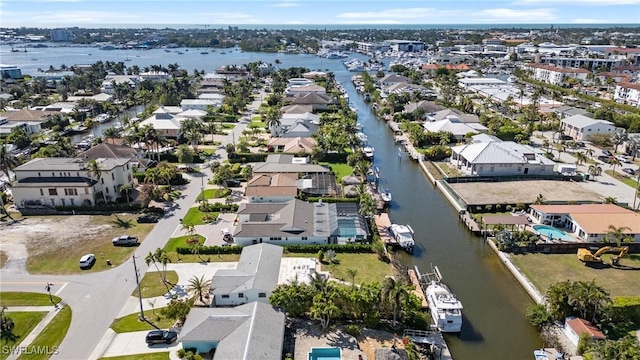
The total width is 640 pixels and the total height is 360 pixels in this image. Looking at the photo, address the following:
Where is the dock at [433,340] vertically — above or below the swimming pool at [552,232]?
below

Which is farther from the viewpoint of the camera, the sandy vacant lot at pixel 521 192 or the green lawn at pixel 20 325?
the sandy vacant lot at pixel 521 192

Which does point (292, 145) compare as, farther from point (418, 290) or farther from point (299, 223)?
point (418, 290)

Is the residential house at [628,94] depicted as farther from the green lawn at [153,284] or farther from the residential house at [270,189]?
the green lawn at [153,284]

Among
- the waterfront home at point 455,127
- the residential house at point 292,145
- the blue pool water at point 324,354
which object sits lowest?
the blue pool water at point 324,354

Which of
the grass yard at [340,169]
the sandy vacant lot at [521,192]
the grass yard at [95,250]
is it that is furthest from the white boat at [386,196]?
the grass yard at [95,250]

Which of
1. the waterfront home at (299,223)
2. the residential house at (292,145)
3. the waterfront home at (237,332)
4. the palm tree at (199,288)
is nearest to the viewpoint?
the waterfront home at (237,332)

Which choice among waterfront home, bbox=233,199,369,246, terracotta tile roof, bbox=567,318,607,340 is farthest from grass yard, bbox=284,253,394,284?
terracotta tile roof, bbox=567,318,607,340

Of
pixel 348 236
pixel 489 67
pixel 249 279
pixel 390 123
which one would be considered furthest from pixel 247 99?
pixel 489 67

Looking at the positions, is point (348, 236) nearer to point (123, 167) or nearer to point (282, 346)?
point (282, 346)
